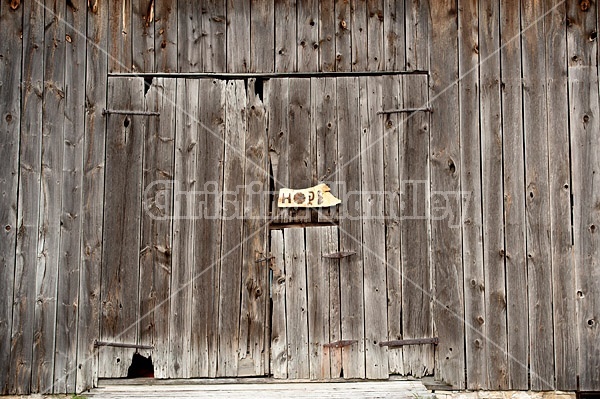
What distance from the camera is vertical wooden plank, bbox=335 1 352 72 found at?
468cm

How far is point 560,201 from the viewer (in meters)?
4.59

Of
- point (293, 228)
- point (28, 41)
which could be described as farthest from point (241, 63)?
point (28, 41)

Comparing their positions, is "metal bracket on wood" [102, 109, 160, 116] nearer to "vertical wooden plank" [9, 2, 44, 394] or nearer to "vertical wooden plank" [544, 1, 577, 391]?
"vertical wooden plank" [9, 2, 44, 394]

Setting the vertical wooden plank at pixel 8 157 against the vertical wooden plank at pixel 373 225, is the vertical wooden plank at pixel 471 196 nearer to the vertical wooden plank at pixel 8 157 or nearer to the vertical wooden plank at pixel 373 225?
the vertical wooden plank at pixel 373 225

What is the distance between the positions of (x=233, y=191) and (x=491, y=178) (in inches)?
86.0

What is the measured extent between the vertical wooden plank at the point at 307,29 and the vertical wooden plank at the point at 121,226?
4.64 ft

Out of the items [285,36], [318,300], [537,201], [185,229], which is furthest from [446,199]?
[185,229]

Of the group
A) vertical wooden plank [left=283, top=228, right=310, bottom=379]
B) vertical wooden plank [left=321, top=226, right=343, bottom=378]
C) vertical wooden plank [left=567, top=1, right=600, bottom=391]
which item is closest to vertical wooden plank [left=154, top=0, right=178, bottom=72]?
vertical wooden plank [left=283, top=228, right=310, bottom=379]

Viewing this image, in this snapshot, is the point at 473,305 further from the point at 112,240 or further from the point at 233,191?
the point at 112,240

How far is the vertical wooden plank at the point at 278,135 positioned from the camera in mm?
4629

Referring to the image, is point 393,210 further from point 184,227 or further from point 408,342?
point 184,227

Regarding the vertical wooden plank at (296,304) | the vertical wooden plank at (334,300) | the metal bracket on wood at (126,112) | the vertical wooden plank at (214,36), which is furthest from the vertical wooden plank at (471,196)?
the metal bracket on wood at (126,112)

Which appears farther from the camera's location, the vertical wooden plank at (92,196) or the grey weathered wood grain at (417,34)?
the grey weathered wood grain at (417,34)

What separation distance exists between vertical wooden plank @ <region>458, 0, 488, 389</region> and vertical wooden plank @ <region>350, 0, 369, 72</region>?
80 centimetres
